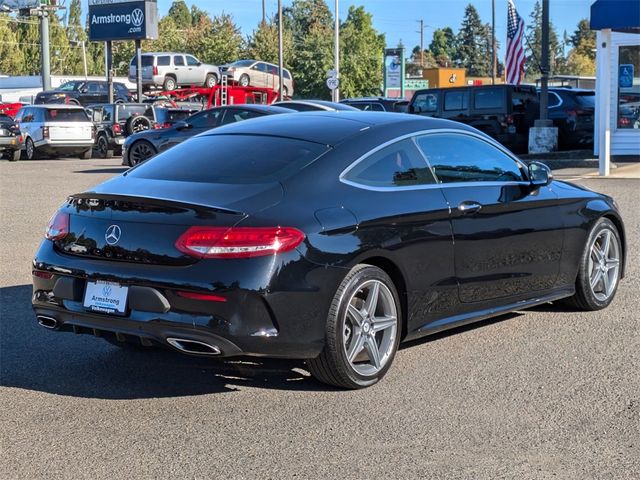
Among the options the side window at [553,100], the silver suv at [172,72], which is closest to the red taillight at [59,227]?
the side window at [553,100]

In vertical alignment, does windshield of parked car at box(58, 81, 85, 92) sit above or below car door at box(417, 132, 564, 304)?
above

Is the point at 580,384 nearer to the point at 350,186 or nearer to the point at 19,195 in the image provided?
the point at 350,186

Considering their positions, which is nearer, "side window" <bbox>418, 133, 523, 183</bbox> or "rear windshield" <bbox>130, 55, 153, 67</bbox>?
"side window" <bbox>418, 133, 523, 183</bbox>

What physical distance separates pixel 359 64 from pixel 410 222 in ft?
237

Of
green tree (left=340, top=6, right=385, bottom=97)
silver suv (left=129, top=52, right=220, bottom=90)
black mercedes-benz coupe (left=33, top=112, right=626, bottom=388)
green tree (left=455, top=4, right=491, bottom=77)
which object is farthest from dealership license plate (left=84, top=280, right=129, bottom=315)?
green tree (left=455, top=4, right=491, bottom=77)

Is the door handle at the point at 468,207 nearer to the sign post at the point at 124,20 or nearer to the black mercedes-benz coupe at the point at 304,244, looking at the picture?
the black mercedes-benz coupe at the point at 304,244

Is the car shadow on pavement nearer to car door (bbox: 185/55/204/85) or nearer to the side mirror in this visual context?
the side mirror

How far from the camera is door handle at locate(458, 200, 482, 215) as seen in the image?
616cm

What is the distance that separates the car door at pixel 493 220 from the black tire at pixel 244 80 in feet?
132

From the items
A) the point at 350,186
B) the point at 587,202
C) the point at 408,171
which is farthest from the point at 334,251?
the point at 587,202

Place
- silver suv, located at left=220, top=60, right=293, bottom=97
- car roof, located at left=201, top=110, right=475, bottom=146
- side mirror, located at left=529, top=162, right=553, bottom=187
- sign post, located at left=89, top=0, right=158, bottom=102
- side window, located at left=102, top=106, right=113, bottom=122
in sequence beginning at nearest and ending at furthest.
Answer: car roof, located at left=201, top=110, right=475, bottom=146 < side mirror, located at left=529, top=162, right=553, bottom=187 < side window, located at left=102, top=106, right=113, bottom=122 < sign post, located at left=89, top=0, right=158, bottom=102 < silver suv, located at left=220, top=60, right=293, bottom=97

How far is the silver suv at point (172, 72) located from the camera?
45719mm

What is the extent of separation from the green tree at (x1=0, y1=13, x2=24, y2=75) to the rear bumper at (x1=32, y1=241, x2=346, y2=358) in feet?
321

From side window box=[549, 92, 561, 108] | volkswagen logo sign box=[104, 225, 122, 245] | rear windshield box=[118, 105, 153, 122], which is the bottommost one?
volkswagen logo sign box=[104, 225, 122, 245]
